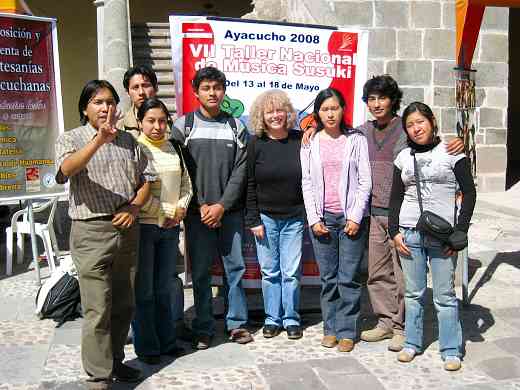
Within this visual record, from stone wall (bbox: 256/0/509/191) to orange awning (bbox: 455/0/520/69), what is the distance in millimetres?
3827

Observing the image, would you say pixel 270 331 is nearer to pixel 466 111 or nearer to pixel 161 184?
pixel 161 184

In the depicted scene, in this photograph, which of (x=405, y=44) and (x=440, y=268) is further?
(x=405, y=44)

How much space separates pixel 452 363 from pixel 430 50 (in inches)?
255

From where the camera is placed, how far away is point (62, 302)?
4.53 m

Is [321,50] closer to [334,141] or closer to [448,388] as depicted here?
[334,141]

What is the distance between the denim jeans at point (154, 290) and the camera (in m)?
3.65

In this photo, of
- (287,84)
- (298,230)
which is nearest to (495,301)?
(298,230)

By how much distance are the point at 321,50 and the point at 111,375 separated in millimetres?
2730

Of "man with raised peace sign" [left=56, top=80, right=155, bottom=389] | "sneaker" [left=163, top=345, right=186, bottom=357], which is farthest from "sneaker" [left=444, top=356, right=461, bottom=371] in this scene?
"man with raised peace sign" [left=56, top=80, right=155, bottom=389]

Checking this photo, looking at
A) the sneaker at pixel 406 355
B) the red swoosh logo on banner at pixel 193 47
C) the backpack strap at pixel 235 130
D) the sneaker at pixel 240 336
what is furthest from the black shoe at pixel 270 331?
the red swoosh logo on banner at pixel 193 47

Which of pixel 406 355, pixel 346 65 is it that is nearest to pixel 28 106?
pixel 346 65

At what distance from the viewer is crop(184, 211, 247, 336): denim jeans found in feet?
13.1

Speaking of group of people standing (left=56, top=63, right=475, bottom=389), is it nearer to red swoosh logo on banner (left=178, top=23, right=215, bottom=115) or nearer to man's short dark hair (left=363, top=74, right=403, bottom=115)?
man's short dark hair (left=363, top=74, right=403, bottom=115)

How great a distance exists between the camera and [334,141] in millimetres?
3941
